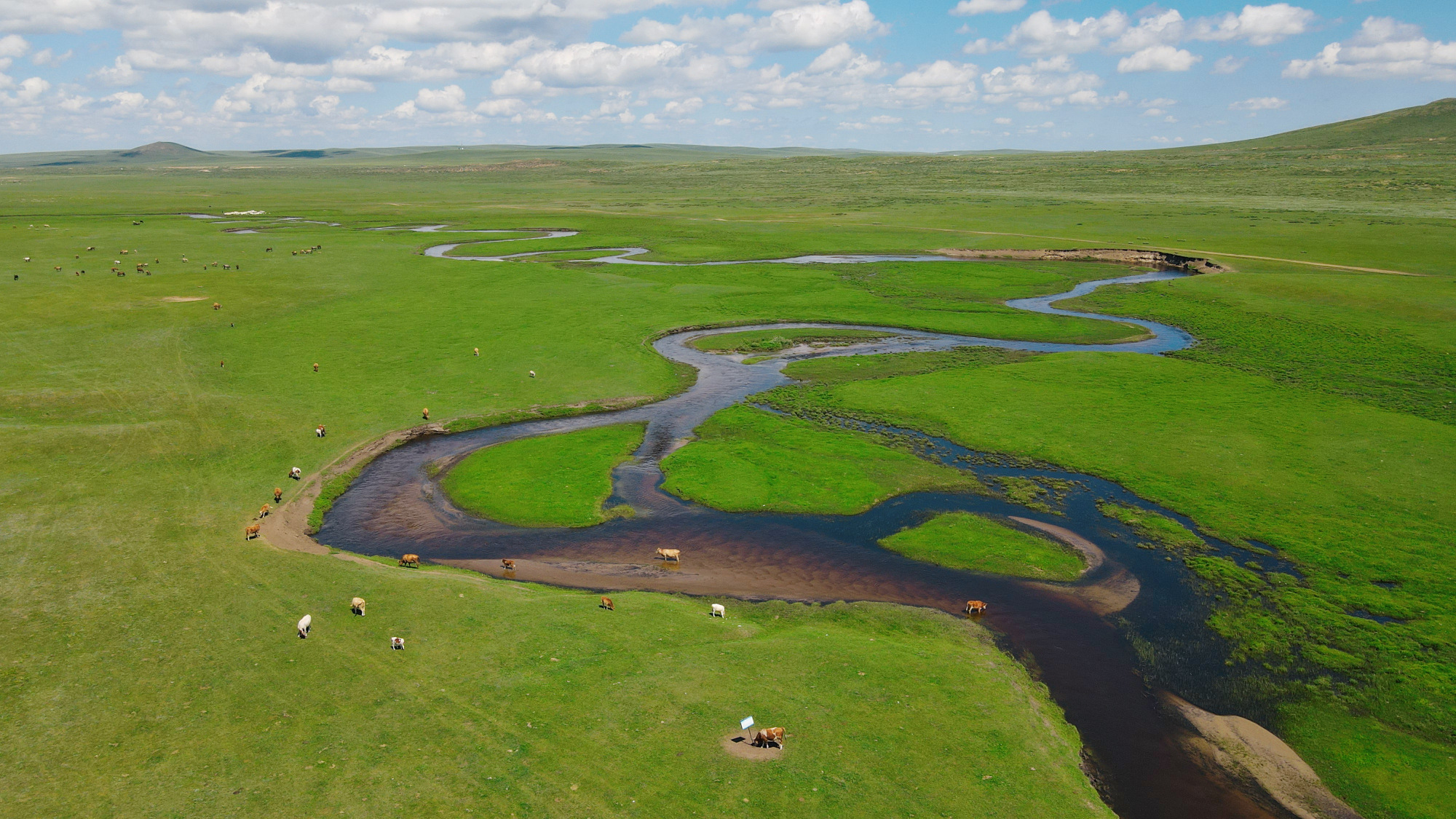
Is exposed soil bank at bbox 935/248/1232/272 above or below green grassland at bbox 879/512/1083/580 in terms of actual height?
above

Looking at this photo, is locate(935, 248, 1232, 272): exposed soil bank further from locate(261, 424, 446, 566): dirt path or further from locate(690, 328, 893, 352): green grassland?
locate(261, 424, 446, 566): dirt path

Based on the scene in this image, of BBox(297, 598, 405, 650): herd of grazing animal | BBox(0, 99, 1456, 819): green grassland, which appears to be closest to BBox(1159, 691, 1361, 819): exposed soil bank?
BBox(0, 99, 1456, 819): green grassland

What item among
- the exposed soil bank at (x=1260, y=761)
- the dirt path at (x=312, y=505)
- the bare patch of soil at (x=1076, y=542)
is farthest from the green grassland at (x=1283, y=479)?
the dirt path at (x=312, y=505)

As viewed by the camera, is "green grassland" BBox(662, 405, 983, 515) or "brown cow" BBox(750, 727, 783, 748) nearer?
"brown cow" BBox(750, 727, 783, 748)

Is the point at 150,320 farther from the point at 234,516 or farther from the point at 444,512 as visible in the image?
the point at 444,512

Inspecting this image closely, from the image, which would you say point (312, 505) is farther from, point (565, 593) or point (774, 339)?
point (774, 339)

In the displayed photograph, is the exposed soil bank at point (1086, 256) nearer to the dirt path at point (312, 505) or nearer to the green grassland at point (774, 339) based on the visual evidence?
the green grassland at point (774, 339)

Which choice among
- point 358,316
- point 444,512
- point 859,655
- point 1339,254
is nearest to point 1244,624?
point 859,655
